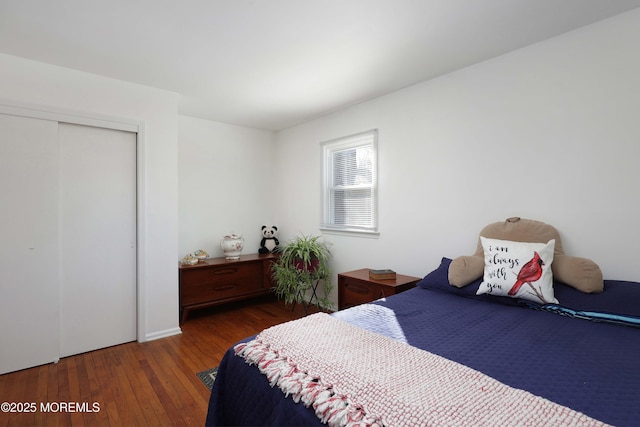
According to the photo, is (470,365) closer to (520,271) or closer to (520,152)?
(520,271)

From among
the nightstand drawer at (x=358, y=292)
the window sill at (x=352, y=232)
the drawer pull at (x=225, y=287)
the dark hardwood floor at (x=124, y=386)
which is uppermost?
the window sill at (x=352, y=232)

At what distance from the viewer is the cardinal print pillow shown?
1.84 meters

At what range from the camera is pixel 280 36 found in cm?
214

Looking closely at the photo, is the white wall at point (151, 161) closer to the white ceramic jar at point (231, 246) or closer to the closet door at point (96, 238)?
the closet door at point (96, 238)

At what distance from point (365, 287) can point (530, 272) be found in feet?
4.35

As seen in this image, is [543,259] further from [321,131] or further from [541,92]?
[321,131]

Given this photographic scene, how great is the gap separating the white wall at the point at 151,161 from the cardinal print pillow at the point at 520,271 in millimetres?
2866

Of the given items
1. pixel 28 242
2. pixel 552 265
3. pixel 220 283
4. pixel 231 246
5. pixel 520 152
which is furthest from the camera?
pixel 231 246

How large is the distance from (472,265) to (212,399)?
6.00ft

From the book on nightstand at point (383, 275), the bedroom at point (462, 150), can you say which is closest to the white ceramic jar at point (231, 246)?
the bedroom at point (462, 150)

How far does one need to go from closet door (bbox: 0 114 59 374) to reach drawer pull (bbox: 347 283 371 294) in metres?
2.56

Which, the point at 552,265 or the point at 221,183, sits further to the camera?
the point at 221,183

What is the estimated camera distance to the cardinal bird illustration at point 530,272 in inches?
73.4

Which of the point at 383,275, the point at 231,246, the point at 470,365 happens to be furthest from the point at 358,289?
the point at 231,246
